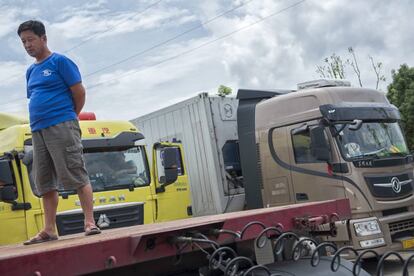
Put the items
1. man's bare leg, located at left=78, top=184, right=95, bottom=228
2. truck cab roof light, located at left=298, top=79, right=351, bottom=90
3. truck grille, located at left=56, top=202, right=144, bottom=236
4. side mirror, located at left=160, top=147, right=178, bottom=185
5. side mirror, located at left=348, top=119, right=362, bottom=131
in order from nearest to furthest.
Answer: man's bare leg, located at left=78, top=184, right=95, bottom=228 → truck grille, located at left=56, top=202, right=144, bottom=236 → side mirror, located at left=160, top=147, right=178, bottom=185 → side mirror, located at left=348, top=119, right=362, bottom=131 → truck cab roof light, located at left=298, top=79, right=351, bottom=90

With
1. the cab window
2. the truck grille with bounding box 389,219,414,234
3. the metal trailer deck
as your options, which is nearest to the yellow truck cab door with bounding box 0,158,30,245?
the metal trailer deck

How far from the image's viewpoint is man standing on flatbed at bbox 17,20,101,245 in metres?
3.53

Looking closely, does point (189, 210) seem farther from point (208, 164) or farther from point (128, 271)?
point (128, 271)

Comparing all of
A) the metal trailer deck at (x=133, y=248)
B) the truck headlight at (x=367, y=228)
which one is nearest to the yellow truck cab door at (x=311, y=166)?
the truck headlight at (x=367, y=228)

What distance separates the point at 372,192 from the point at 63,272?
677 centimetres

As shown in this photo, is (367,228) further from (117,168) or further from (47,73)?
(47,73)

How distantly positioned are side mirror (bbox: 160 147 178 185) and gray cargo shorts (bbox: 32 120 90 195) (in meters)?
3.80

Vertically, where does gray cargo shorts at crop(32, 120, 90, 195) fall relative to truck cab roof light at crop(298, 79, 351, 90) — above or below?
below

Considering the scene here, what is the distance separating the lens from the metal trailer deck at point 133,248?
2.18m

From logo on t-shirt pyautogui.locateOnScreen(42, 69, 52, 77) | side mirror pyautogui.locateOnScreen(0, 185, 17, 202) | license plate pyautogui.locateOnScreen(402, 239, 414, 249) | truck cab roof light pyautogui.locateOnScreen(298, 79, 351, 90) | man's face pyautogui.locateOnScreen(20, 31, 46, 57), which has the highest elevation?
truck cab roof light pyautogui.locateOnScreen(298, 79, 351, 90)

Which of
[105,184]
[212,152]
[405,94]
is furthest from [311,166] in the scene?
[405,94]

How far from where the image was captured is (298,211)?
3268 mm

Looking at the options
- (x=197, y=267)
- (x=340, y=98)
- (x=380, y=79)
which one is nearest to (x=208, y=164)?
(x=340, y=98)

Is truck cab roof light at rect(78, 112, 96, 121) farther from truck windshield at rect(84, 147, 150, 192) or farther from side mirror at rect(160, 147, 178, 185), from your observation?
side mirror at rect(160, 147, 178, 185)
